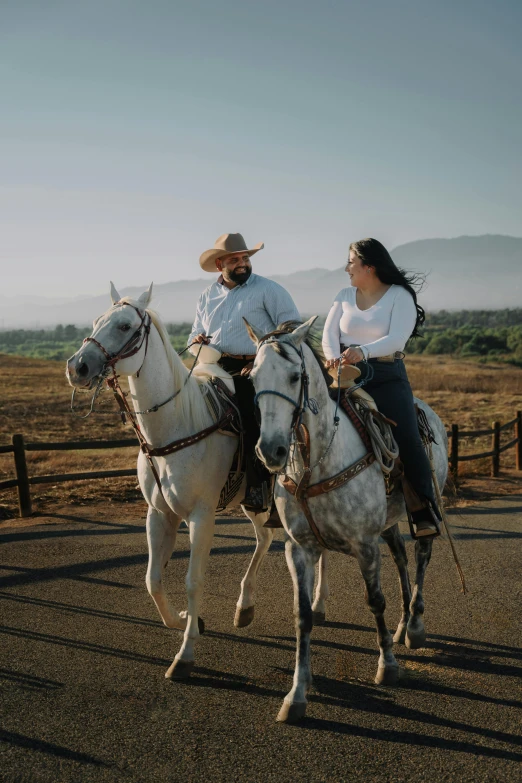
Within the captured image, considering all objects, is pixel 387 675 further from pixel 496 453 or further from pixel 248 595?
pixel 496 453

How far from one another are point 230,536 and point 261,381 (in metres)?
5.61

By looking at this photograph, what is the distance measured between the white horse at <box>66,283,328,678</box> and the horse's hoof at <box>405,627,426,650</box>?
1.74 meters

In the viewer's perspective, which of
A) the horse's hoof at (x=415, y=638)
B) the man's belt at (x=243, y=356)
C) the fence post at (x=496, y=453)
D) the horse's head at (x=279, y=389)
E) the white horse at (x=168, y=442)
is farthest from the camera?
the fence post at (x=496, y=453)

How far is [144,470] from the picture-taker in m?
5.05

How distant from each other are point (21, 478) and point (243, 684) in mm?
6274

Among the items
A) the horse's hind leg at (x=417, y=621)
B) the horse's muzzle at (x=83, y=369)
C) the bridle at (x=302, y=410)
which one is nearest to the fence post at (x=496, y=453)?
the horse's hind leg at (x=417, y=621)

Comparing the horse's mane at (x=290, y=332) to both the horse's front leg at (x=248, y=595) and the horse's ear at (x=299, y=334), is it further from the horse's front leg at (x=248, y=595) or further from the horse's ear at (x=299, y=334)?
the horse's front leg at (x=248, y=595)

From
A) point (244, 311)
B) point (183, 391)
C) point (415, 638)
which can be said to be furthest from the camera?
point (244, 311)

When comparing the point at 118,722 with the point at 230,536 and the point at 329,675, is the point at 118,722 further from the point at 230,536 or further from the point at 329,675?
the point at 230,536

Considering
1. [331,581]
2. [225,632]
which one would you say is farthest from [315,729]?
[331,581]

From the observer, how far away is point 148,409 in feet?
15.7

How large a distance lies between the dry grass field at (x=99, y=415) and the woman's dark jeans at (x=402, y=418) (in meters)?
2.12

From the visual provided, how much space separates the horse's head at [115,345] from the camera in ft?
14.0

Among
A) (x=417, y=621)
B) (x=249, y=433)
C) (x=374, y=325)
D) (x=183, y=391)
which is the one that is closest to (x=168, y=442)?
(x=183, y=391)
